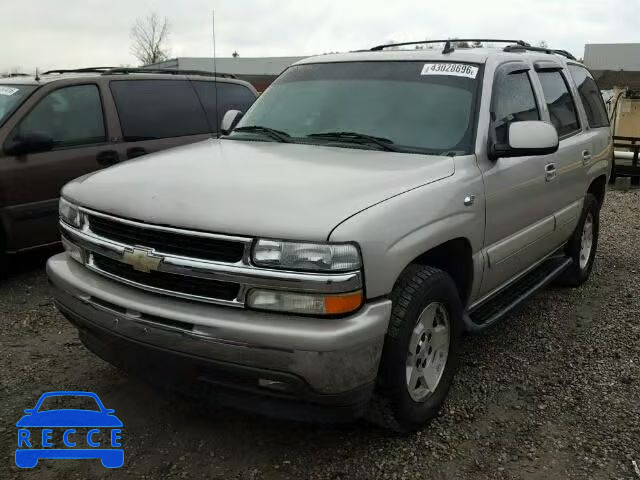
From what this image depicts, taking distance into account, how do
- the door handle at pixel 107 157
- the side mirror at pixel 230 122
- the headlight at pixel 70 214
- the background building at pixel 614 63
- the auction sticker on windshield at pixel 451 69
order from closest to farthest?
the headlight at pixel 70 214
the auction sticker on windshield at pixel 451 69
the side mirror at pixel 230 122
the door handle at pixel 107 157
the background building at pixel 614 63

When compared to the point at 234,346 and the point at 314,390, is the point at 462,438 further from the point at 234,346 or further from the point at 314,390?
the point at 234,346

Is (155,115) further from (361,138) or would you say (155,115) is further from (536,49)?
(536,49)

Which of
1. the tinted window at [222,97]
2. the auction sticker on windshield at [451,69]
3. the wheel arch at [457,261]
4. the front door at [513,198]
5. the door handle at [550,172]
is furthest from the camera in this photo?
the tinted window at [222,97]

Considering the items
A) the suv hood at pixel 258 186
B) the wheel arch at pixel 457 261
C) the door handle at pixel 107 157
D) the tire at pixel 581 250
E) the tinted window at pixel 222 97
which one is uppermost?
the tinted window at pixel 222 97

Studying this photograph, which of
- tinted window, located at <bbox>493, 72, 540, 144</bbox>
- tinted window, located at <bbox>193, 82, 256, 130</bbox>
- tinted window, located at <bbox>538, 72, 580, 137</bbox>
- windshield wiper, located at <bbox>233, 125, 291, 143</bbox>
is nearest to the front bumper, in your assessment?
windshield wiper, located at <bbox>233, 125, 291, 143</bbox>

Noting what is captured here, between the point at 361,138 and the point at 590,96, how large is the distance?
116 inches

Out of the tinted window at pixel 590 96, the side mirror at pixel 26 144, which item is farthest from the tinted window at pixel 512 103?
the side mirror at pixel 26 144

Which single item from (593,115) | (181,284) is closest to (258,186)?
(181,284)

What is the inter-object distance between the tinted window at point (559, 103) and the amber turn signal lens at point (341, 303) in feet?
8.91

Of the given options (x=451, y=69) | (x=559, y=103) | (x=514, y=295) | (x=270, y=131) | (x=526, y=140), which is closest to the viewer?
(x=526, y=140)

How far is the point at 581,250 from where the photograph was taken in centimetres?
549

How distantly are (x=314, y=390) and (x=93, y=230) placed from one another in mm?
1352

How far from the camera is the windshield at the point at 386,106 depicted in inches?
136

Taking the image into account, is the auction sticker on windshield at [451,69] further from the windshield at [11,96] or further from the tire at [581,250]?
the windshield at [11,96]
